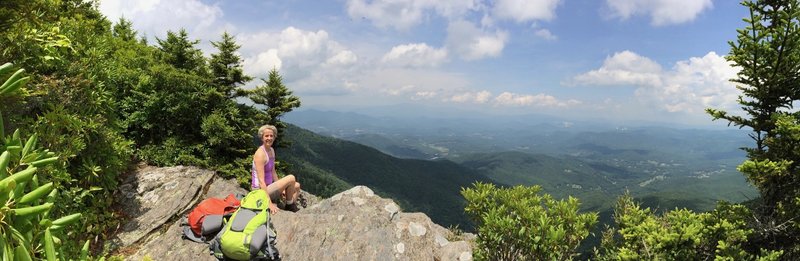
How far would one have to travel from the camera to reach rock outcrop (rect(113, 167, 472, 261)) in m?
9.34

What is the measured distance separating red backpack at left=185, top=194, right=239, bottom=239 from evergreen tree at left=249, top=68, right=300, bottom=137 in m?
18.8

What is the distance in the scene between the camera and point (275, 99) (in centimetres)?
2878

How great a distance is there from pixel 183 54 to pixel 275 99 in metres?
8.49

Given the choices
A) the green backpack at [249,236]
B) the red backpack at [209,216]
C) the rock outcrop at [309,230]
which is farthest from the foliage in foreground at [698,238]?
the red backpack at [209,216]

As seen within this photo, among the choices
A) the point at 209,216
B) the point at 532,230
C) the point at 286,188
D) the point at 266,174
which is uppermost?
the point at 266,174

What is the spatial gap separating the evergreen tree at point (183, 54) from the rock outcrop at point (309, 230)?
30.3ft

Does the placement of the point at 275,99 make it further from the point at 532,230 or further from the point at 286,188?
the point at 532,230

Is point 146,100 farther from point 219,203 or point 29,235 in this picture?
point 29,235

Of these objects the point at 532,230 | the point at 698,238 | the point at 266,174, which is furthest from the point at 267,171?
the point at 698,238

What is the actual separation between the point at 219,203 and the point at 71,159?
141 inches

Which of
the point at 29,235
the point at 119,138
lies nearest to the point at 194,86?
the point at 119,138

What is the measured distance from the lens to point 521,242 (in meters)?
7.92

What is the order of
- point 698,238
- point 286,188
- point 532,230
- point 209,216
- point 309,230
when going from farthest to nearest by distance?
point 286,188
point 309,230
point 209,216
point 532,230
point 698,238

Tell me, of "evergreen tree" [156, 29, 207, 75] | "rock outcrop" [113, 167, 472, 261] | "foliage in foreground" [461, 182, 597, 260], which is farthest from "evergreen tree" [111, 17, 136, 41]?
"foliage in foreground" [461, 182, 597, 260]
